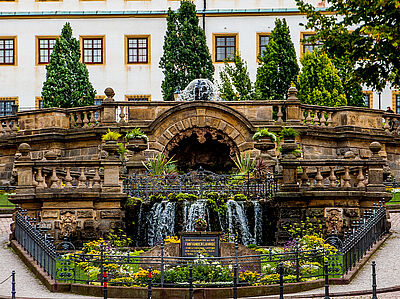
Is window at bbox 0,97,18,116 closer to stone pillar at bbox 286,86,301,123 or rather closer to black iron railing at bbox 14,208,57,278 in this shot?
stone pillar at bbox 286,86,301,123

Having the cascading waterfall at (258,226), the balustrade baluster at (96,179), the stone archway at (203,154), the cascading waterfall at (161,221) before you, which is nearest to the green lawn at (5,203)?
the stone archway at (203,154)

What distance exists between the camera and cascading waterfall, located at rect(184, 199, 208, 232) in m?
27.5

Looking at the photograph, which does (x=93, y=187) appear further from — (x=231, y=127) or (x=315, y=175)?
(x=231, y=127)

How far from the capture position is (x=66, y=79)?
4753 centimetres

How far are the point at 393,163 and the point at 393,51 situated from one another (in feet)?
35.2

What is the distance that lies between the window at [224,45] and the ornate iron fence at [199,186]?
86.8 ft

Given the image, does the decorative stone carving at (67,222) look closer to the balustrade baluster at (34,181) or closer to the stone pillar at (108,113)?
the balustrade baluster at (34,181)

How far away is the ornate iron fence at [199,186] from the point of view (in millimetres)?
28484

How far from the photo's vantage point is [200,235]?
22.1m

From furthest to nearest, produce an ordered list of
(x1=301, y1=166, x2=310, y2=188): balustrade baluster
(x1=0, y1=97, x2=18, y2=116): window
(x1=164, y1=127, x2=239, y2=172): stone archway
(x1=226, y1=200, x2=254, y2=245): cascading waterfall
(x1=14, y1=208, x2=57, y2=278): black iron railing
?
(x1=0, y1=97, x2=18, y2=116): window → (x1=164, y1=127, x2=239, y2=172): stone archway → (x1=226, y1=200, x2=254, y2=245): cascading waterfall → (x1=301, y1=166, x2=310, y2=188): balustrade baluster → (x1=14, y1=208, x2=57, y2=278): black iron railing

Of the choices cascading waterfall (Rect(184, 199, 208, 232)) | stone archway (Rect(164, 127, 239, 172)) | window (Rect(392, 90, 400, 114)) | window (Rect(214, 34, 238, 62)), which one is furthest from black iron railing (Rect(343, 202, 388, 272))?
window (Rect(392, 90, 400, 114))

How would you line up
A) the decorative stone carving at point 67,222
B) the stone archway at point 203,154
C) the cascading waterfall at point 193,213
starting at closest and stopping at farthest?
1. the decorative stone carving at point 67,222
2. the cascading waterfall at point 193,213
3. the stone archway at point 203,154

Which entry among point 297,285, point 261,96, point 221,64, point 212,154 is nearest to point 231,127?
point 212,154

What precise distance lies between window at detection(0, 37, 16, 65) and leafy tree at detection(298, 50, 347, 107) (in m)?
18.3
